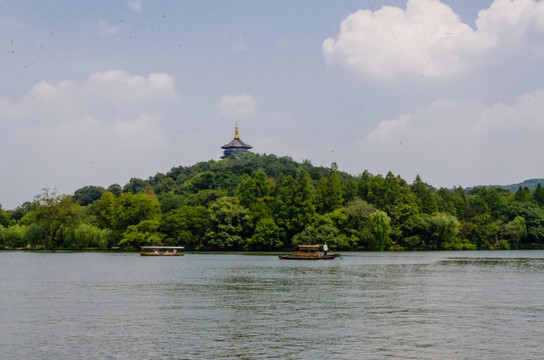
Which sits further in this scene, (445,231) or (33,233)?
(33,233)

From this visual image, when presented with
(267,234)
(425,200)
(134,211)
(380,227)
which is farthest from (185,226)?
(425,200)

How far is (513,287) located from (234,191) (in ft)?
322

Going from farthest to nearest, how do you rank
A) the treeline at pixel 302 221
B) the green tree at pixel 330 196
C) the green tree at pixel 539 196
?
the green tree at pixel 539 196 → the green tree at pixel 330 196 → the treeline at pixel 302 221

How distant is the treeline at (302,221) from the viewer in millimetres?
111812

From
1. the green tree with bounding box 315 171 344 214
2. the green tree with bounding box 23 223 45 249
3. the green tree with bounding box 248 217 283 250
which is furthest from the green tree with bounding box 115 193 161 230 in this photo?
the green tree with bounding box 315 171 344 214

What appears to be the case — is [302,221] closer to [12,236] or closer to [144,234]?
[144,234]

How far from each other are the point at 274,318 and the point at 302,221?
8294cm

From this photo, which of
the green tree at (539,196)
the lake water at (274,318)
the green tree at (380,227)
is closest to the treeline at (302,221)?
the green tree at (380,227)

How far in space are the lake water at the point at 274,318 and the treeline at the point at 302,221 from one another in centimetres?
5867

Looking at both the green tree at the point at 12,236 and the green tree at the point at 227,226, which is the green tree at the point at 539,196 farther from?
the green tree at the point at 12,236

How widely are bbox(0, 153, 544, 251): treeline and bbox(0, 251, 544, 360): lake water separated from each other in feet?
192

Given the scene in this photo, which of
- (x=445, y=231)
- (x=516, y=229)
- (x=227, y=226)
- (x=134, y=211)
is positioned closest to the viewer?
(x=445, y=231)

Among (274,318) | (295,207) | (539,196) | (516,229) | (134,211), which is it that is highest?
(539,196)

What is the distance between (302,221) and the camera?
371ft
